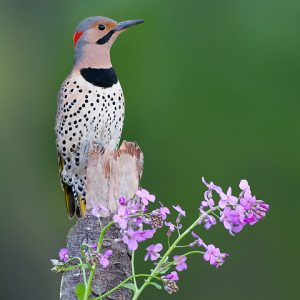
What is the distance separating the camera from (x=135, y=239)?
146 inches

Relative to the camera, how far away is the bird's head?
5.66 m

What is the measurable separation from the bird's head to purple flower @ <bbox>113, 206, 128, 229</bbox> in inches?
81.1

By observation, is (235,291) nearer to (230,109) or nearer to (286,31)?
(230,109)

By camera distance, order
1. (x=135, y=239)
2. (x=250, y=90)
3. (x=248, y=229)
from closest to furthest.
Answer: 1. (x=135, y=239)
2. (x=248, y=229)
3. (x=250, y=90)

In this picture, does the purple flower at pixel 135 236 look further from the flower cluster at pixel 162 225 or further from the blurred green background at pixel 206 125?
the blurred green background at pixel 206 125

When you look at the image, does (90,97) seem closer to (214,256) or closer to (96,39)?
(96,39)

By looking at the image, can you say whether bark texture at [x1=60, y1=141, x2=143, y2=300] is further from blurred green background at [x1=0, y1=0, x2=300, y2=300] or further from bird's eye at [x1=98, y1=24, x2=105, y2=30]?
blurred green background at [x1=0, y1=0, x2=300, y2=300]

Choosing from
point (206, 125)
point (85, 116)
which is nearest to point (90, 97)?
point (85, 116)

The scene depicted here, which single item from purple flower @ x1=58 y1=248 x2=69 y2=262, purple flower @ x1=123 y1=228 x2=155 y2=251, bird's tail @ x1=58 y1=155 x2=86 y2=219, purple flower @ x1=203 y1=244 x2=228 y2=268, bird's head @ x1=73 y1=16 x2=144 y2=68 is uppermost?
bird's head @ x1=73 y1=16 x2=144 y2=68

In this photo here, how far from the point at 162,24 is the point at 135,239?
7.59m

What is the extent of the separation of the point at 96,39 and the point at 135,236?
6.97ft

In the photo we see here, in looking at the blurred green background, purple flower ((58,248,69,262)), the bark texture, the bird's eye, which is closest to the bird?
the bird's eye

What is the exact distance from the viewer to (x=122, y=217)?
369cm

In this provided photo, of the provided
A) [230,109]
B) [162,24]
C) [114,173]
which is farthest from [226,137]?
[114,173]
